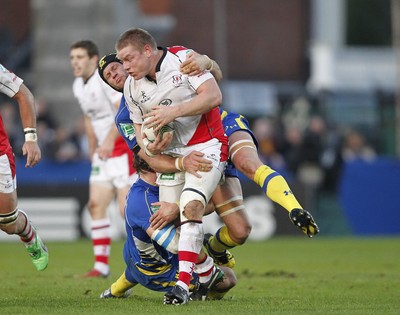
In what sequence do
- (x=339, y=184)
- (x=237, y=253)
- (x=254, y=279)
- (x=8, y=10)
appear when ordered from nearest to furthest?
(x=254, y=279) < (x=237, y=253) < (x=339, y=184) < (x=8, y=10)

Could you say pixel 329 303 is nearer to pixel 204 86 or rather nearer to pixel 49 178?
pixel 204 86

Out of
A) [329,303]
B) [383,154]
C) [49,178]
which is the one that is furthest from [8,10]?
[329,303]

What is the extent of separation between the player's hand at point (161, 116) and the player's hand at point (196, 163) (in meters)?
0.47

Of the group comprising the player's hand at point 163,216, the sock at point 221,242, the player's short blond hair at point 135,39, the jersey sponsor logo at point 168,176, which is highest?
the player's short blond hair at point 135,39

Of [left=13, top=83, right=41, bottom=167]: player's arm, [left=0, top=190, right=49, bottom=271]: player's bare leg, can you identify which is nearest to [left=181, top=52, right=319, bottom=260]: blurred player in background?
[left=13, top=83, right=41, bottom=167]: player's arm

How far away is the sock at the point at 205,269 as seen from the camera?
33.2 ft

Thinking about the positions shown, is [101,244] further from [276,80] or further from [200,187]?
[276,80]

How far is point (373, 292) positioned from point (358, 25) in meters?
31.9

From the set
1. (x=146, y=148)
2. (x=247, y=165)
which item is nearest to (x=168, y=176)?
(x=146, y=148)

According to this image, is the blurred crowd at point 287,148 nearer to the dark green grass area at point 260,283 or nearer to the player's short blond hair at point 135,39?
the dark green grass area at point 260,283

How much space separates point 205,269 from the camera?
1013cm

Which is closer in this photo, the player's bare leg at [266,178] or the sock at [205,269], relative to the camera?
the player's bare leg at [266,178]

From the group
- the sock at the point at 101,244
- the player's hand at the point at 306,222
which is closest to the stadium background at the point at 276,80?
the sock at the point at 101,244

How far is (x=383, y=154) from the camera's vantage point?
2803 cm
